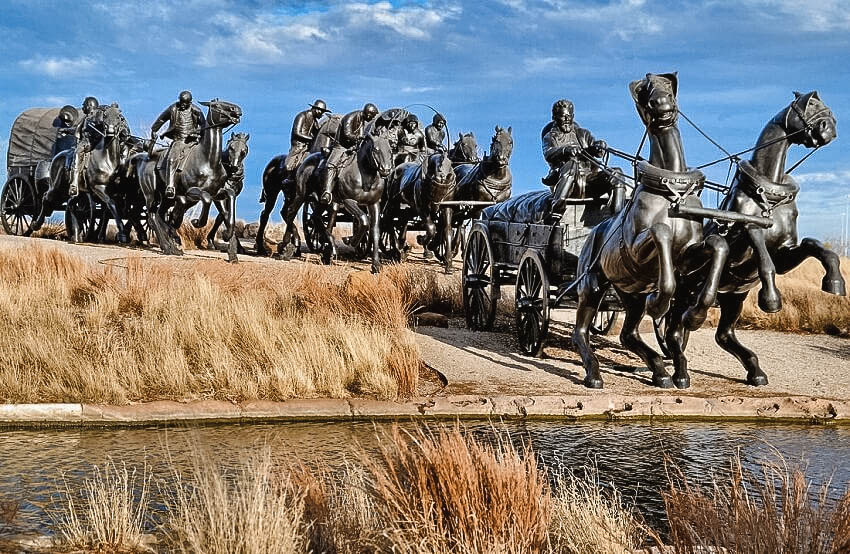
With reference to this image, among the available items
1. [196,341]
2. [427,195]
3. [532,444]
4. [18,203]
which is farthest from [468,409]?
[18,203]

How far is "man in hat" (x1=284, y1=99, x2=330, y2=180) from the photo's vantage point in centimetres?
2075

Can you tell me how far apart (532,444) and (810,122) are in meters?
3.83

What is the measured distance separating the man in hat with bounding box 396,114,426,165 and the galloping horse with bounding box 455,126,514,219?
4.31 m

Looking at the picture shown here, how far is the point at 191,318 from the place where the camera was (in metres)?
9.20

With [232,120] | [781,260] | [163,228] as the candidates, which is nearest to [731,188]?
[781,260]

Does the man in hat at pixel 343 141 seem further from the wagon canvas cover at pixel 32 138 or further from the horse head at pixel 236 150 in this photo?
the wagon canvas cover at pixel 32 138

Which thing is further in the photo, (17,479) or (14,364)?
(14,364)

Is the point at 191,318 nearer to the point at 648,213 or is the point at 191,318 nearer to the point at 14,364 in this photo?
the point at 14,364

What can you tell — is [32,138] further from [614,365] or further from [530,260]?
[614,365]

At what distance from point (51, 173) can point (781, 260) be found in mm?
17096

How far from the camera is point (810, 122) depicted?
812 centimetres

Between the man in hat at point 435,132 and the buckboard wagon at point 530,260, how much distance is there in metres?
11.3

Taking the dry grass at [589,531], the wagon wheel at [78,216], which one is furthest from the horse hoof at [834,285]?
the wagon wheel at [78,216]

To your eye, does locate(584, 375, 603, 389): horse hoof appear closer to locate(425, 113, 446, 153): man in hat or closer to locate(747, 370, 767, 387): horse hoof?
locate(747, 370, 767, 387): horse hoof
